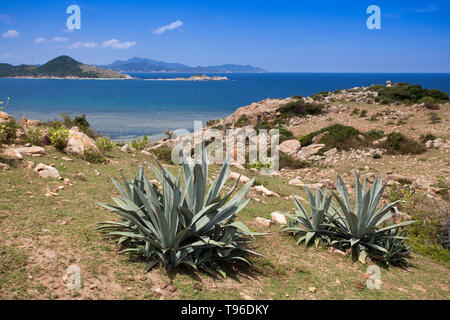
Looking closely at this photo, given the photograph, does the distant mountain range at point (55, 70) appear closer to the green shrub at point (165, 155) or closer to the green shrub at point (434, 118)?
the green shrub at point (165, 155)

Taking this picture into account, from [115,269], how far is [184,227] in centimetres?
91

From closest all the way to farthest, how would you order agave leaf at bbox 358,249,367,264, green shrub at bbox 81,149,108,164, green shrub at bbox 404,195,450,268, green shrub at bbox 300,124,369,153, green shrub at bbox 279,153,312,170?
1. agave leaf at bbox 358,249,367,264
2. green shrub at bbox 404,195,450,268
3. green shrub at bbox 81,149,108,164
4. green shrub at bbox 279,153,312,170
5. green shrub at bbox 300,124,369,153

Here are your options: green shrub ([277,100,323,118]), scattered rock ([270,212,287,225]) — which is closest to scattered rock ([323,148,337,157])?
scattered rock ([270,212,287,225])

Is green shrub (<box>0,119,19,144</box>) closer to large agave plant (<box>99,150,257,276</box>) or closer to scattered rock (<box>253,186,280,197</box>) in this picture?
large agave plant (<box>99,150,257,276</box>)

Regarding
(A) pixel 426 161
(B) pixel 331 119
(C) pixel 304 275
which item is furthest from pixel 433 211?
(B) pixel 331 119

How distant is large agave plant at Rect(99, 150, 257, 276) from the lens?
3709 millimetres

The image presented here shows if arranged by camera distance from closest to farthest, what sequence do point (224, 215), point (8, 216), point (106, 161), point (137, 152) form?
1. point (224, 215)
2. point (8, 216)
3. point (106, 161)
4. point (137, 152)

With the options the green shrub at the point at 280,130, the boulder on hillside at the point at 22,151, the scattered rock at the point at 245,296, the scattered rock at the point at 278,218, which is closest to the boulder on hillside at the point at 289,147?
the green shrub at the point at 280,130

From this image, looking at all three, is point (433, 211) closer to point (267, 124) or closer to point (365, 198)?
point (365, 198)

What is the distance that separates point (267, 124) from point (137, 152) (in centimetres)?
1341

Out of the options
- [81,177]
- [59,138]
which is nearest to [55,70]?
[59,138]

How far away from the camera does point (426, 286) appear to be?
4270 millimetres

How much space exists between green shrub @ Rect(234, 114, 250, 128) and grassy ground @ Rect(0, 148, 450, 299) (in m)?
19.5

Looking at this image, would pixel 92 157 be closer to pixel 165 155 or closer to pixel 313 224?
pixel 165 155
